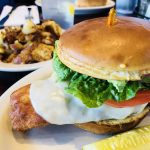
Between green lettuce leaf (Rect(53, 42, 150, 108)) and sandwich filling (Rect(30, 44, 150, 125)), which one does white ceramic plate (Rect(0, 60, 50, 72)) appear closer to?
sandwich filling (Rect(30, 44, 150, 125))

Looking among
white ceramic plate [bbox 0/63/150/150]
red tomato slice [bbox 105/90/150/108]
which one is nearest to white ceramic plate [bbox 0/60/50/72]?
white ceramic plate [bbox 0/63/150/150]

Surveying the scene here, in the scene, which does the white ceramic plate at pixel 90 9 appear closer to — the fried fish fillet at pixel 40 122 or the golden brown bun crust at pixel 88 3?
the golden brown bun crust at pixel 88 3

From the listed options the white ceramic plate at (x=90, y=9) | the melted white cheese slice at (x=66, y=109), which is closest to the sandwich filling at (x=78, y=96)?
the melted white cheese slice at (x=66, y=109)

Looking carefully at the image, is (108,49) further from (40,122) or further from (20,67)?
(20,67)

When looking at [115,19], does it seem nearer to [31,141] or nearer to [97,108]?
[97,108]

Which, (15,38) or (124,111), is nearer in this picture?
(124,111)

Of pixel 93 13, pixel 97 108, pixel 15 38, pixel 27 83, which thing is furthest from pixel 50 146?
pixel 93 13

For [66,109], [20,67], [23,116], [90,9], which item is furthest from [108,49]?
[90,9]
